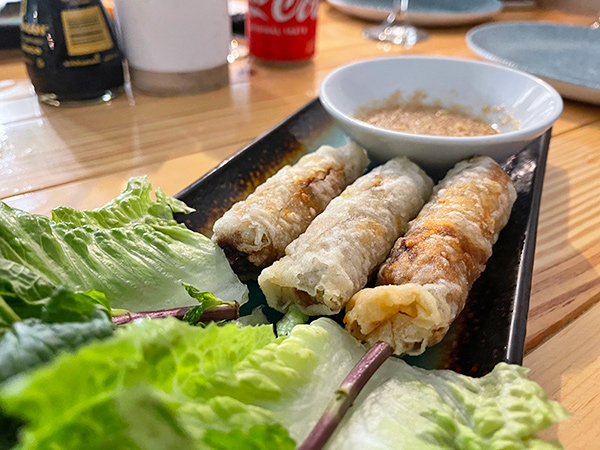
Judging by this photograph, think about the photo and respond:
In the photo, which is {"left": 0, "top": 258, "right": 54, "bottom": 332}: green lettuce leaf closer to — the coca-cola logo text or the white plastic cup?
the white plastic cup

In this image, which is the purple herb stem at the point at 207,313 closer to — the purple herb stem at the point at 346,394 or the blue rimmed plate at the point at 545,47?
the purple herb stem at the point at 346,394

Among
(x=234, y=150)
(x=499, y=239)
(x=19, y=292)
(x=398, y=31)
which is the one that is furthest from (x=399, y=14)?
(x=19, y=292)

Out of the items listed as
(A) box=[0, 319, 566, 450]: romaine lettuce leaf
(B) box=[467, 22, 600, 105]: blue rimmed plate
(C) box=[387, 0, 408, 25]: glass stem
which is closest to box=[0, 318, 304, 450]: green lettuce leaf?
(A) box=[0, 319, 566, 450]: romaine lettuce leaf

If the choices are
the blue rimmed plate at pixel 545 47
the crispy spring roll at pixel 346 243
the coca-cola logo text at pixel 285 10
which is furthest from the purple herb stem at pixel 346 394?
the coca-cola logo text at pixel 285 10

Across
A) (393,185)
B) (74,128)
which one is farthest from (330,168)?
(74,128)

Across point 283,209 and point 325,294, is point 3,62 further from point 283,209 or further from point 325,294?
point 325,294
